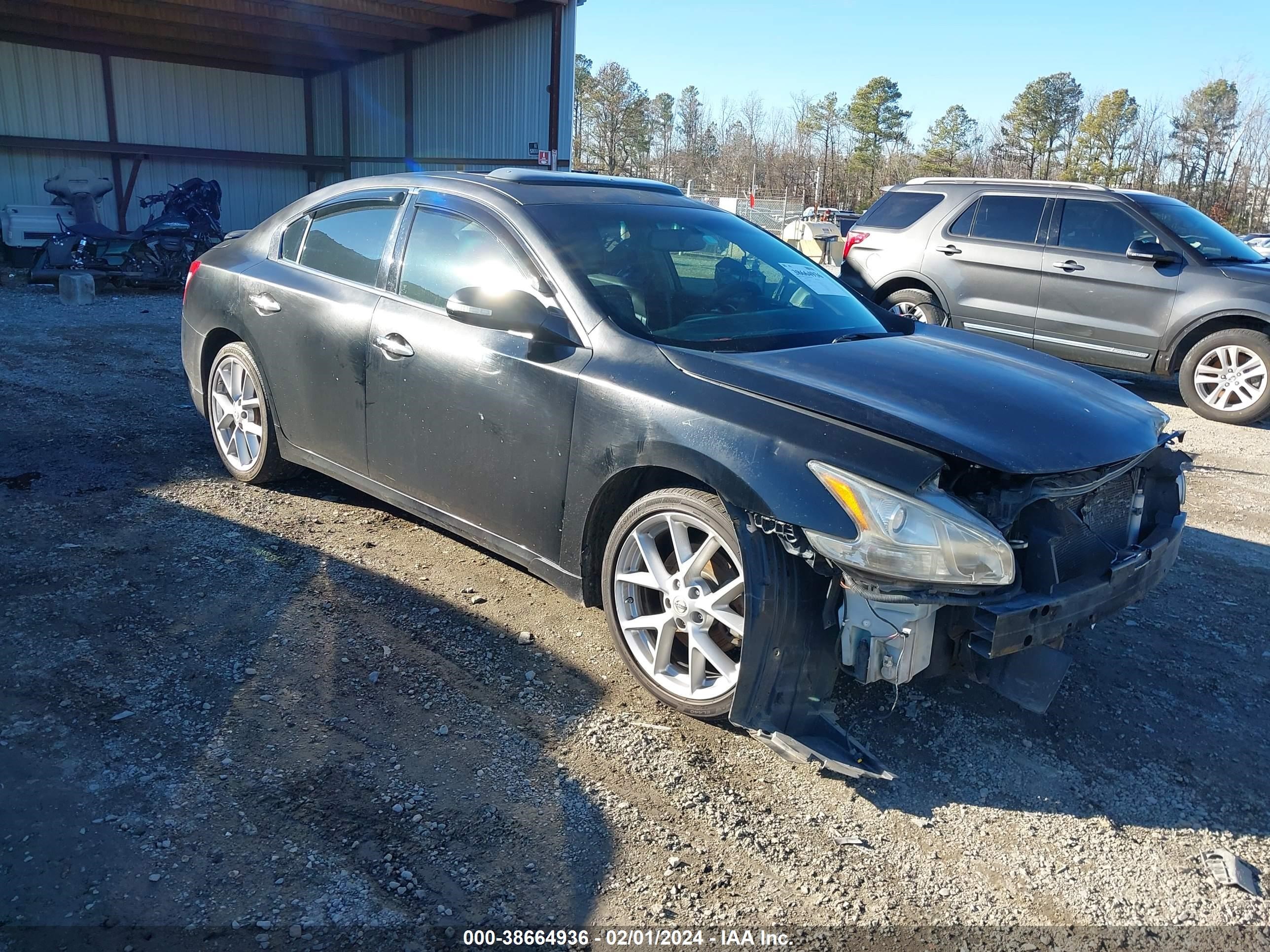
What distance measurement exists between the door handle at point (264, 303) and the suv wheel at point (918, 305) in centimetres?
639

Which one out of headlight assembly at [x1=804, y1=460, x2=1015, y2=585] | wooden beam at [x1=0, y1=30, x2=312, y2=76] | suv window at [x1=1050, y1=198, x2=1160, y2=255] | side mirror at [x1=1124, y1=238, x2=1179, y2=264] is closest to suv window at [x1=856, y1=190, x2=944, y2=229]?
suv window at [x1=1050, y1=198, x2=1160, y2=255]

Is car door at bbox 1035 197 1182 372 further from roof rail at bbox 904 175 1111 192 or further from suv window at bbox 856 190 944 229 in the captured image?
suv window at bbox 856 190 944 229

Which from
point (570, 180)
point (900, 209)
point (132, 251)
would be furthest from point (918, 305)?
point (132, 251)

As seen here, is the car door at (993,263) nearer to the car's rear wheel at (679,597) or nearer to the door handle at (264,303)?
the door handle at (264,303)

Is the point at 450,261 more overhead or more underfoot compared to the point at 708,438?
more overhead

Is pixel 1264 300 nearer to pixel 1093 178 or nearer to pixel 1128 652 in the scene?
pixel 1128 652

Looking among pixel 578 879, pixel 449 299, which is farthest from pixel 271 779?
pixel 449 299

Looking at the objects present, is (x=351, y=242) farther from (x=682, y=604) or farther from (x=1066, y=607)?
(x=1066, y=607)

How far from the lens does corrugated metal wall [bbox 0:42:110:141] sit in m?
18.9

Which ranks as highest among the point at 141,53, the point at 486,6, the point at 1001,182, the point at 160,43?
the point at 486,6

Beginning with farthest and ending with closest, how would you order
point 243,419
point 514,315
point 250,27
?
1. point 250,27
2. point 243,419
3. point 514,315

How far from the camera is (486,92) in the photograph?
1777 cm

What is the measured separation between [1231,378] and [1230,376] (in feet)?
0.05

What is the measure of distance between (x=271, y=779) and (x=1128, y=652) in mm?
3240
